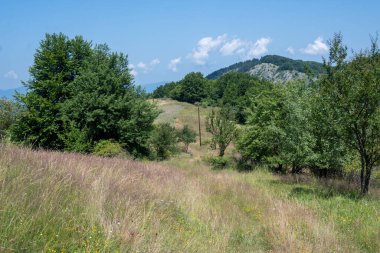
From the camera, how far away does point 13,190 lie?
4.28 m

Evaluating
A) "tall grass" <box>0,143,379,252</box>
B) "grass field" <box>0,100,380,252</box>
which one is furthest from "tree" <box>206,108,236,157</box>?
"tall grass" <box>0,143,379,252</box>

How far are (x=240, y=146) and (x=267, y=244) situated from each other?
26.6 m

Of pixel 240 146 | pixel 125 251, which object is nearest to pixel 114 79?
pixel 240 146

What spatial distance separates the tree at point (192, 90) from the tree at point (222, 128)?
85.1m

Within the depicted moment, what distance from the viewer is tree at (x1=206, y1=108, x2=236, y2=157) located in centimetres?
3919

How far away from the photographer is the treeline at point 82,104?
95.9 ft

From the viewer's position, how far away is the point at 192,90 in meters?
126

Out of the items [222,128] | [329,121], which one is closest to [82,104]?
[222,128]

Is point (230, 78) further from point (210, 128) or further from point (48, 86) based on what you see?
point (48, 86)

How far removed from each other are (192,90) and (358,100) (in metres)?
112

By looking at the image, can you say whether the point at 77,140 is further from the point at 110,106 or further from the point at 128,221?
the point at 128,221

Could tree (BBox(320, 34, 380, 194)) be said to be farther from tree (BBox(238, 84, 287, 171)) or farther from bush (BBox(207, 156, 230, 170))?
bush (BBox(207, 156, 230, 170))

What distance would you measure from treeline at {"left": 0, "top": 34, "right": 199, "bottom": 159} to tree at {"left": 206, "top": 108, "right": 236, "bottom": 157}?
899cm

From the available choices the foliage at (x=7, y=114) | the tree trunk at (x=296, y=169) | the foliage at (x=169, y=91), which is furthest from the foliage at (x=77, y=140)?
the foliage at (x=169, y=91)
